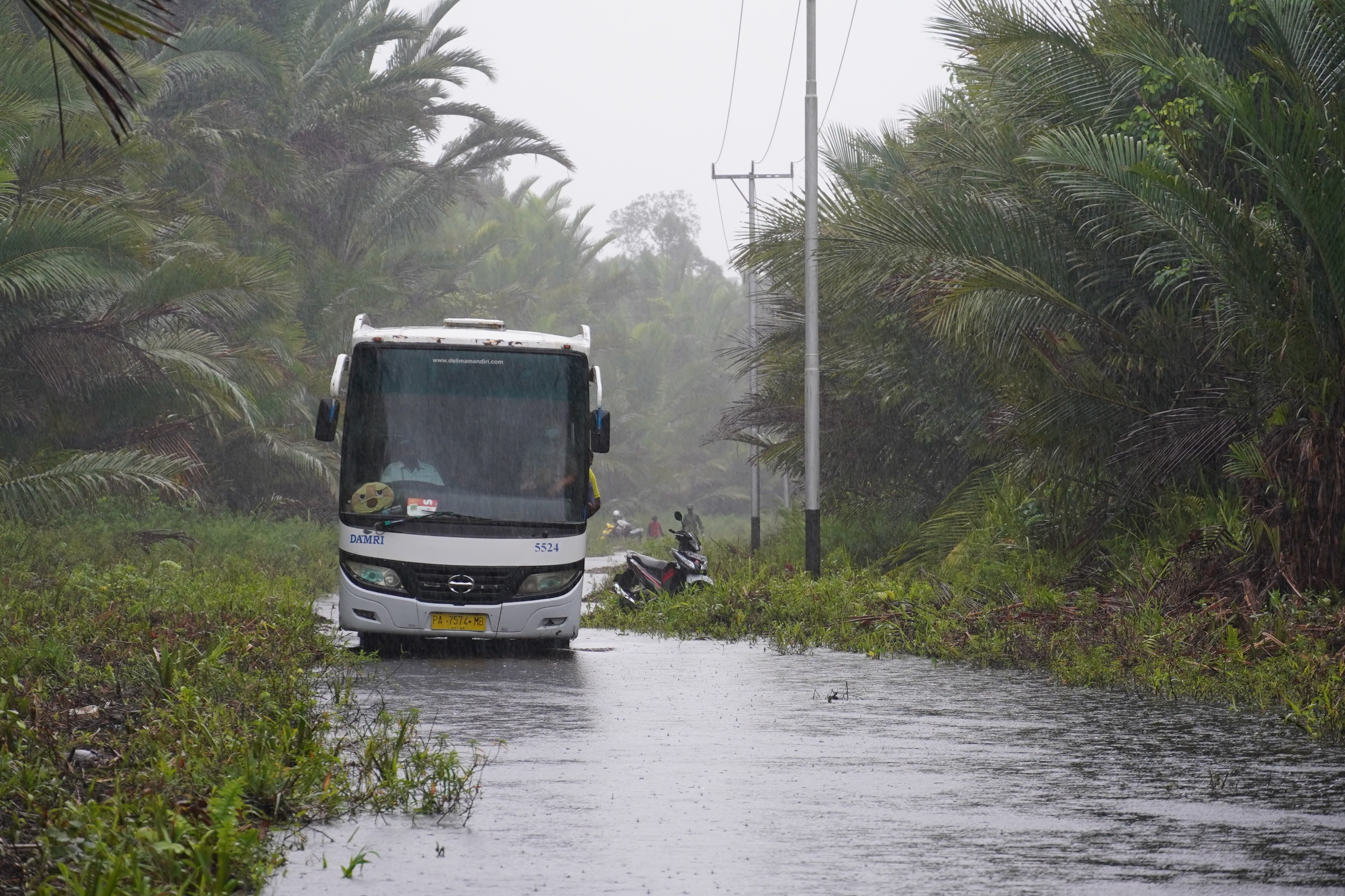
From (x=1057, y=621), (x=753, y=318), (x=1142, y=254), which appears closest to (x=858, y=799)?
(x=1057, y=621)

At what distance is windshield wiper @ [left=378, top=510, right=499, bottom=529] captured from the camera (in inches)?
576

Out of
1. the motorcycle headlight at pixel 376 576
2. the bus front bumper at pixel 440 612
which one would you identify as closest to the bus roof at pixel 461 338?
the motorcycle headlight at pixel 376 576

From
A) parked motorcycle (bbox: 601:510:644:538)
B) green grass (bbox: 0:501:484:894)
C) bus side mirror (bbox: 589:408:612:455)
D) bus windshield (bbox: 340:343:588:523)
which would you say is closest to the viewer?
green grass (bbox: 0:501:484:894)

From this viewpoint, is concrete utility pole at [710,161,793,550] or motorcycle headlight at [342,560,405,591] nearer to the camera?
motorcycle headlight at [342,560,405,591]

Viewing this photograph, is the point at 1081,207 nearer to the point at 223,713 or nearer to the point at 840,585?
the point at 840,585

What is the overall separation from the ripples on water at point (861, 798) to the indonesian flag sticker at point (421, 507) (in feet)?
8.55

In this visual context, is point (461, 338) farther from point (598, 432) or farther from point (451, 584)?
point (451, 584)

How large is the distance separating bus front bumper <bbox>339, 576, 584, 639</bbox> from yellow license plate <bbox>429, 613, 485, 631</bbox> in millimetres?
16

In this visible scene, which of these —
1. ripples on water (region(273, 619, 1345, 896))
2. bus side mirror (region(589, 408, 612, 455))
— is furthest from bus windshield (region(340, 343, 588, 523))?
ripples on water (region(273, 619, 1345, 896))

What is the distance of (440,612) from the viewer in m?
14.5

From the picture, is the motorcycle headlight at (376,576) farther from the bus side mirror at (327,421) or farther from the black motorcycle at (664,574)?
the black motorcycle at (664,574)

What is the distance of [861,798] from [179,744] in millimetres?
3036

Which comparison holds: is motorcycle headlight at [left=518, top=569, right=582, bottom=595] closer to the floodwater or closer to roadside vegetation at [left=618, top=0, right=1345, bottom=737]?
the floodwater

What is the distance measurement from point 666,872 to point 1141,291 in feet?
41.5
